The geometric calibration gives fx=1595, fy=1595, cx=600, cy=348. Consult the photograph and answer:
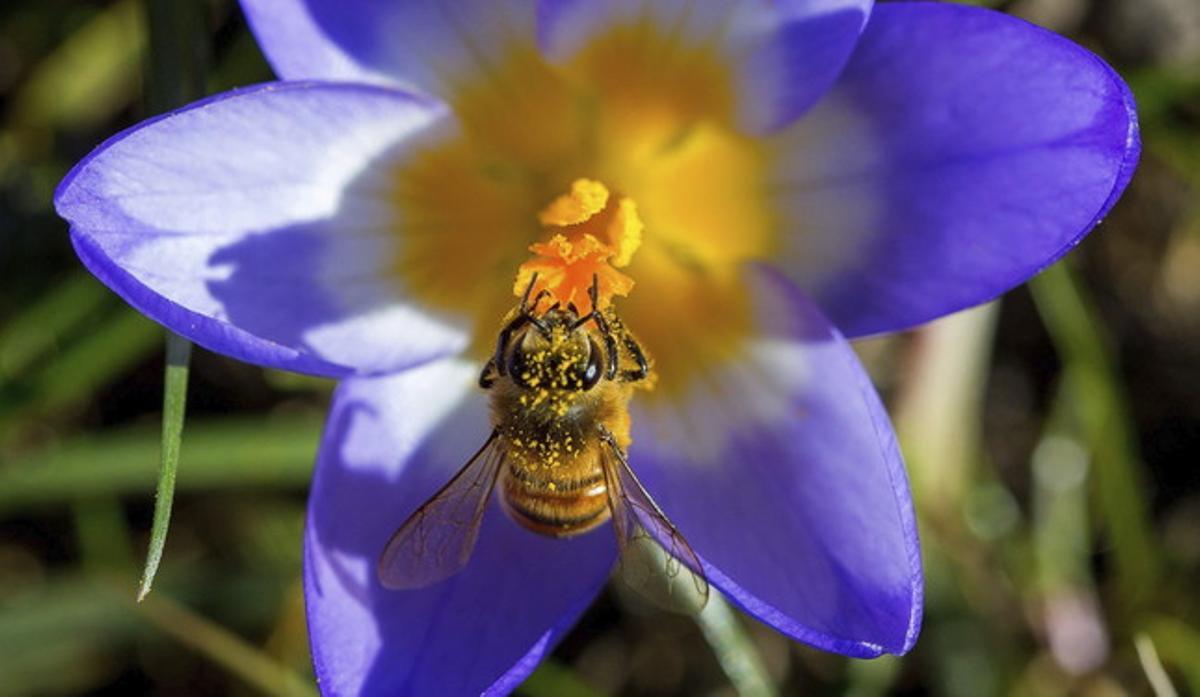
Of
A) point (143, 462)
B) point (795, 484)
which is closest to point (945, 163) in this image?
point (795, 484)

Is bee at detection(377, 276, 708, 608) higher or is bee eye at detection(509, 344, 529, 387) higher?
bee eye at detection(509, 344, 529, 387)

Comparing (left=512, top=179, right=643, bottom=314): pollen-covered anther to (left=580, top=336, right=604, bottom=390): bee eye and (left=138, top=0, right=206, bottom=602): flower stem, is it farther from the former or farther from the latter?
(left=138, top=0, right=206, bottom=602): flower stem

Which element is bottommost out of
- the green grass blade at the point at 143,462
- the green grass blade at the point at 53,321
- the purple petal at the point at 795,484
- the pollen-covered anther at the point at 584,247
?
the green grass blade at the point at 143,462

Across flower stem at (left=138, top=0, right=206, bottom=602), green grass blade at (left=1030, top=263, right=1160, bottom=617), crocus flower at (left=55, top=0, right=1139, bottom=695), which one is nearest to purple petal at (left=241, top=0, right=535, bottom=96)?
crocus flower at (left=55, top=0, right=1139, bottom=695)

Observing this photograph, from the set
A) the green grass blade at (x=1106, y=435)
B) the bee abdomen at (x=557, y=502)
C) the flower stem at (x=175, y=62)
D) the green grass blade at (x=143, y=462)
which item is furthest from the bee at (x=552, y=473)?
the green grass blade at (x=1106, y=435)

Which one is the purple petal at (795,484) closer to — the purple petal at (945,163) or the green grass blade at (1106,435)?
the purple petal at (945,163)

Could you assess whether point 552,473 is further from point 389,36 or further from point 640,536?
point 389,36

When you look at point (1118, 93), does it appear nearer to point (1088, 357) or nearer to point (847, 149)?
point (847, 149)
